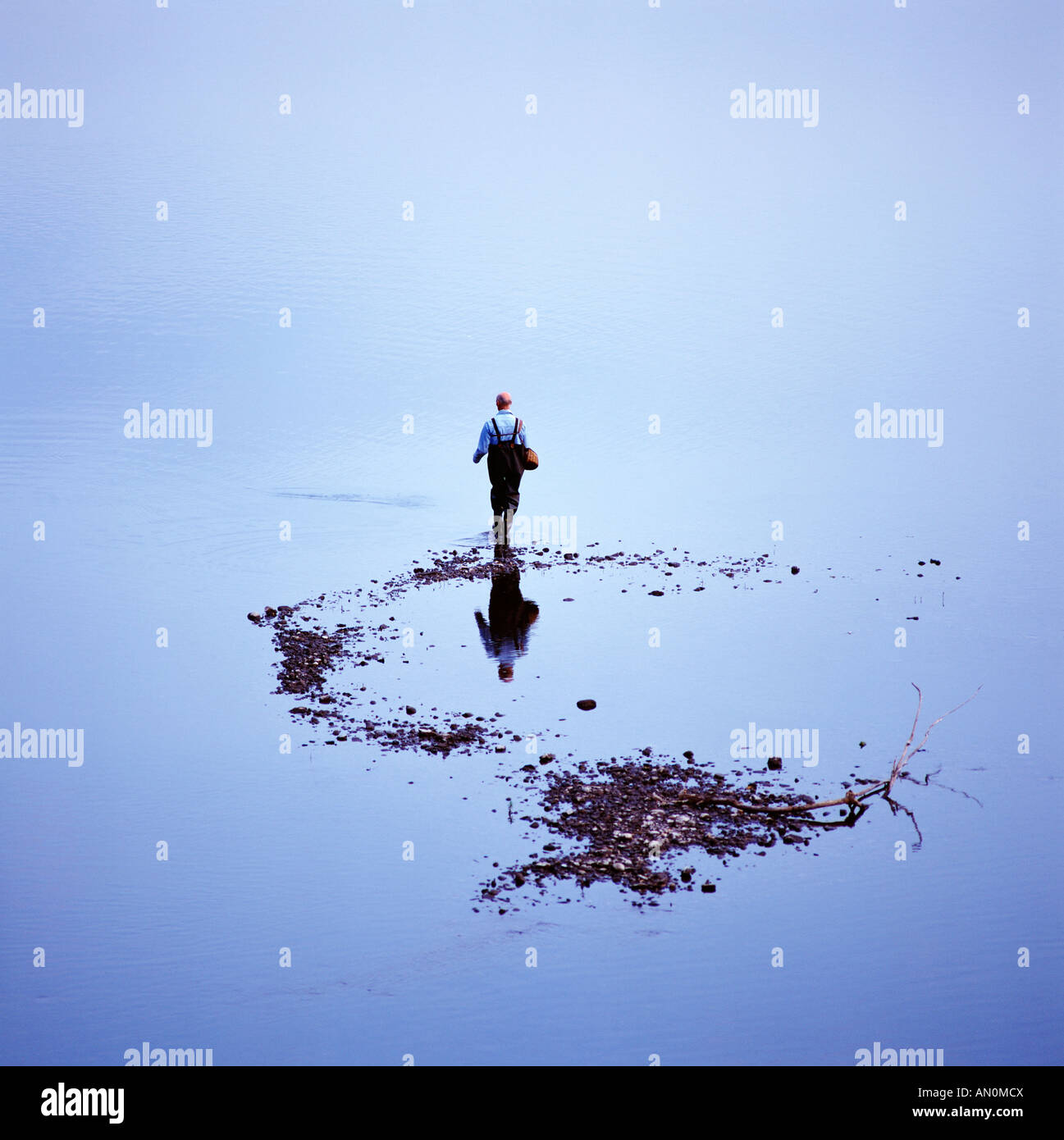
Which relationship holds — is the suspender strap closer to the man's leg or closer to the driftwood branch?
the man's leg

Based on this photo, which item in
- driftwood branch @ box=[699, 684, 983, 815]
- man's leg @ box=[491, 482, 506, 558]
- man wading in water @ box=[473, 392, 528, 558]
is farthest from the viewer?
man's leg @ box=[491, 482, 506, 558]

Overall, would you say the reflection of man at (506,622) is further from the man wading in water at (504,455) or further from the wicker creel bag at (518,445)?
the wicker creel bag at (518,445)

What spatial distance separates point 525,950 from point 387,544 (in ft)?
29.1

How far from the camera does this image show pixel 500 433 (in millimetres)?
16109

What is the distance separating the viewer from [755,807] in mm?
9477

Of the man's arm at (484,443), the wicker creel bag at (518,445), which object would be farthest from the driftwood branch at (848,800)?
the man's arm at (484,443)

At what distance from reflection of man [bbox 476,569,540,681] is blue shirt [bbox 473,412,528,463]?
5.52 ft

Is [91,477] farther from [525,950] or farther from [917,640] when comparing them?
[525,950]

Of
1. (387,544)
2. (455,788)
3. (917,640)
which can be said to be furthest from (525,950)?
(387,544)

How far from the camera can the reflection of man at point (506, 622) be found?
1262 cm

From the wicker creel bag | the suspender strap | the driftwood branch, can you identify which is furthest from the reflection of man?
the driftwood branch

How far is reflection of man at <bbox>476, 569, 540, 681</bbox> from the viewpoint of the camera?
12617 millimetres

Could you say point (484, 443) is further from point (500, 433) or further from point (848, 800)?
point (848, 800)

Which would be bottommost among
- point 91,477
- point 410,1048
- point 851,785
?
point 410,1048
